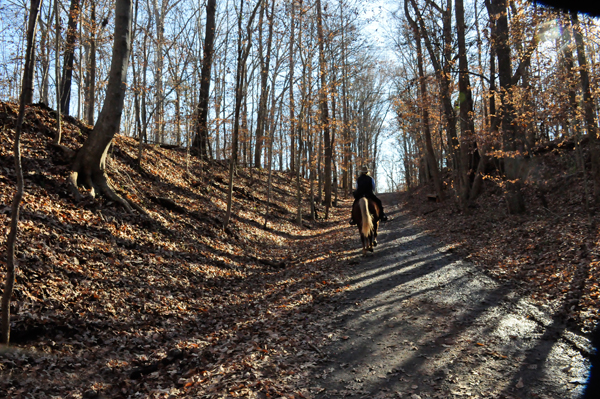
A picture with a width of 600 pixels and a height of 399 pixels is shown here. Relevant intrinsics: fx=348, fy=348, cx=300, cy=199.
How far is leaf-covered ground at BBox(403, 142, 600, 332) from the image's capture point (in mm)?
6008

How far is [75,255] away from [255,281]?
422 centimetres

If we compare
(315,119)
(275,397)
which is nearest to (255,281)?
(275,397)

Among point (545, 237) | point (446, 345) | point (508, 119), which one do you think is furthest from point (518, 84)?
point (446, 345)

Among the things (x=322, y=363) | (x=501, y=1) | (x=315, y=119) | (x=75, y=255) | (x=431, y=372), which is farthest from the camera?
(x=315, y=119)

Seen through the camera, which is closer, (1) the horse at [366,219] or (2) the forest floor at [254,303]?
(2) the forest floor at [254,303]

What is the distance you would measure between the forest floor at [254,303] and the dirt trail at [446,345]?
0.09 ft

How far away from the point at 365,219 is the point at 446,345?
592 cm

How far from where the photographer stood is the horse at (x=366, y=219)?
10281 millimetres

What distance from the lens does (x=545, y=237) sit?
9.39m

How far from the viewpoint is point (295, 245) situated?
14516mm

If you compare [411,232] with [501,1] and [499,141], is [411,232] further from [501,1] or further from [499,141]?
[501,1]

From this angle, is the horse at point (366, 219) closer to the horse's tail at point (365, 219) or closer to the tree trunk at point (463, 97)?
the horse's tail at point (365, 219)

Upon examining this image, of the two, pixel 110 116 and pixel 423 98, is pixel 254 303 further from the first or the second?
pixel 423 98

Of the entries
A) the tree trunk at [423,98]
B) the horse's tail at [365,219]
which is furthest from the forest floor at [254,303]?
the tree trunk at [423,98]
